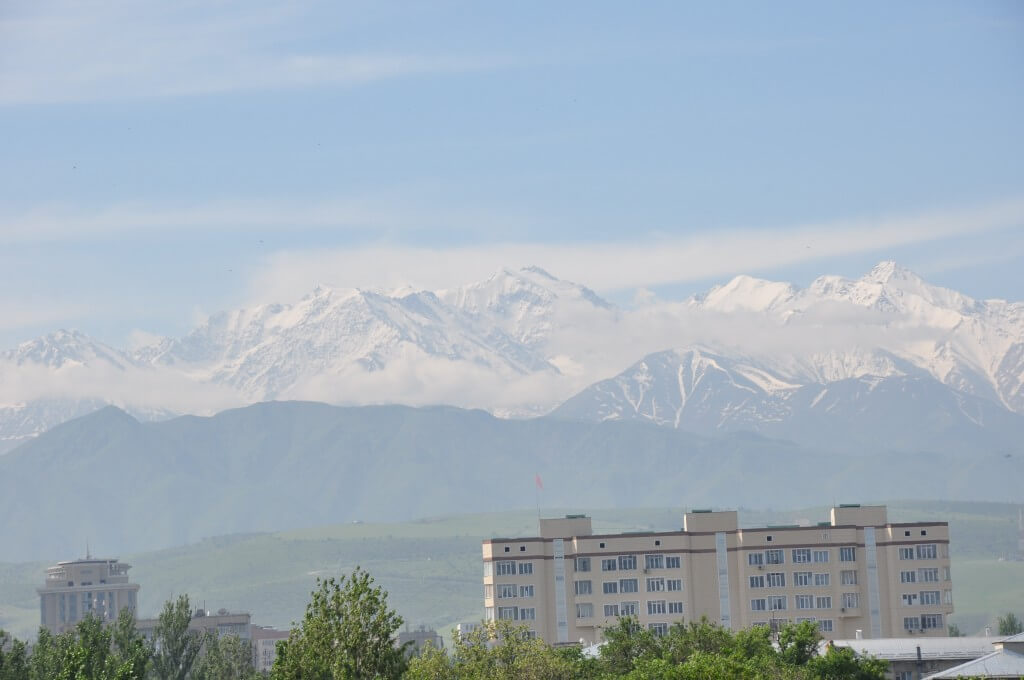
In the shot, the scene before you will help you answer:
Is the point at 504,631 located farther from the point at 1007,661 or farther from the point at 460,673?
the point at 1007,661

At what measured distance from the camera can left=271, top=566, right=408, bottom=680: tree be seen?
9069cm

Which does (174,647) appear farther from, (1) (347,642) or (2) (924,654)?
(1) (347,642)

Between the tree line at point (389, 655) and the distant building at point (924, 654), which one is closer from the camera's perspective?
the tree line at point (389, 655)

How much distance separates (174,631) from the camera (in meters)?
168

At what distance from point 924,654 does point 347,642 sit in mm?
99186

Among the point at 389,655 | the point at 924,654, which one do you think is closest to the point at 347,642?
the point at 389,655

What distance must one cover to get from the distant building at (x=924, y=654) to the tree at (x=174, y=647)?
194 feet

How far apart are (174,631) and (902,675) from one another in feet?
222

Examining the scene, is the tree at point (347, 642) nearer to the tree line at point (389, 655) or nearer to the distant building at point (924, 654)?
the tree line at point (389, 655)

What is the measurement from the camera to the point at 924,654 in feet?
579

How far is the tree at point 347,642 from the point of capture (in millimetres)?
90688

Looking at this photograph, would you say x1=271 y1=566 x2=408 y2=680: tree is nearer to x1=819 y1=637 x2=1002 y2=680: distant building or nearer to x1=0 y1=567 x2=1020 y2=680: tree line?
x1=0 y1=567 x2=1020 y2=680: tree line

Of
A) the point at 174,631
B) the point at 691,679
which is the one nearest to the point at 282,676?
the point at 691,679

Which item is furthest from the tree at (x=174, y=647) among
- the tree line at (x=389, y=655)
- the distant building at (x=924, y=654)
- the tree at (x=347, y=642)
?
the tree at (x=347, y=642)
